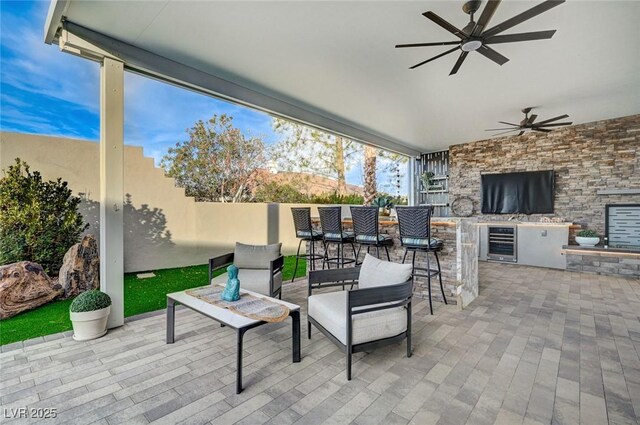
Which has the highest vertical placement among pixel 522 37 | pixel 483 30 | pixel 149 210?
pixel 483 30

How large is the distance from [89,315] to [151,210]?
338cm

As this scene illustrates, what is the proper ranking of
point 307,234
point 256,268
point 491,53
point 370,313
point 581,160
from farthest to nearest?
point 581,160
point 307,234
point 256,268
point 491,53
point 370,313

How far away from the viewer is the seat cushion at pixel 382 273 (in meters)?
2.62

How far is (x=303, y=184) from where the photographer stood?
382 inches

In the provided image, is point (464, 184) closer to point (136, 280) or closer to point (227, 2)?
point (227, 2)

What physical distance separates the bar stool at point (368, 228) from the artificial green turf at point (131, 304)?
1996 mm

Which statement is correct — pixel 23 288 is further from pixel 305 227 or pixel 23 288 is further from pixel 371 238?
pixel 371 238

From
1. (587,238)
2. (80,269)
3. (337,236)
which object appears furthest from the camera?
(587,238)

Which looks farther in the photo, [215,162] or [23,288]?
[215,162]

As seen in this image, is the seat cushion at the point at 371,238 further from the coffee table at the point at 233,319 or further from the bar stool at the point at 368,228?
the coffee table at the point at 233,319

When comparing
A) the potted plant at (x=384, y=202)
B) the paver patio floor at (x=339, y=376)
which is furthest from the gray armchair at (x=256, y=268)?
the potted plant at (x=384, y=202)

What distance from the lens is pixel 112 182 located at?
3201mm

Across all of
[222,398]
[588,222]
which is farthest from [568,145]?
[222,398]

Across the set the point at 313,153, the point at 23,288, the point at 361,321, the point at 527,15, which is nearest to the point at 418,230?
the point at 361,321
